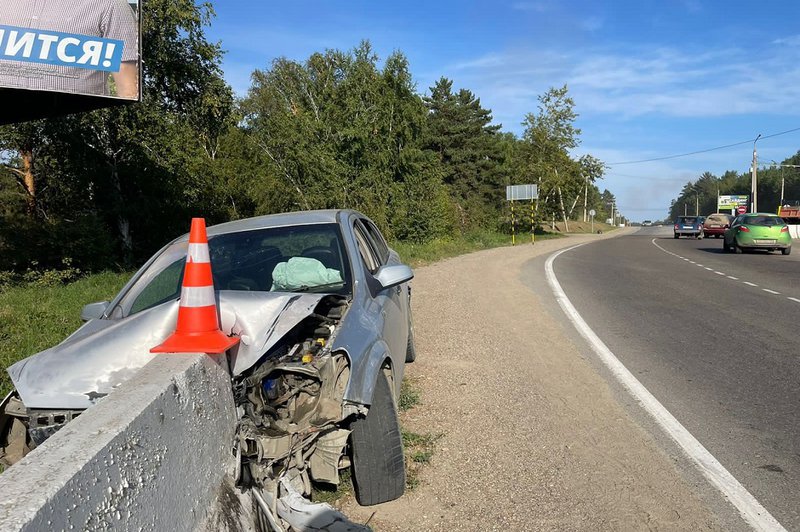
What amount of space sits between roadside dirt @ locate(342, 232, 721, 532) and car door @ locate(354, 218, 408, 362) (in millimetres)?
730

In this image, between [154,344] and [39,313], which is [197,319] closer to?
[154,344]

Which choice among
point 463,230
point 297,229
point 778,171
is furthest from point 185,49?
point 778,171

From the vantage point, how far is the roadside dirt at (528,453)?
3.32 metres

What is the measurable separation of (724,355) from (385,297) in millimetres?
4564

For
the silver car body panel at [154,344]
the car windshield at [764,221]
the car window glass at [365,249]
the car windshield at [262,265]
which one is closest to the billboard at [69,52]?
the car windshield at [262,265]

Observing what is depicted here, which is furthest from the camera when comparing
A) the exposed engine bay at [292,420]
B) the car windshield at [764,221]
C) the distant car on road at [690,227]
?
the distant car on road at [690,227]

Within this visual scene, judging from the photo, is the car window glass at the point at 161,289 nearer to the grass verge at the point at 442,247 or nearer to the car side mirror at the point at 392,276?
the car side mirror at the point at 392,276

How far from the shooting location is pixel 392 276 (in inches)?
167

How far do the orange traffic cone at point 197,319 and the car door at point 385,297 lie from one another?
1.13 metres

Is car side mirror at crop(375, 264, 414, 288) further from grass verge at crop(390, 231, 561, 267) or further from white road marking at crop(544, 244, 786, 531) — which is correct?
grass verge at crop(390, 231, 561, 267)

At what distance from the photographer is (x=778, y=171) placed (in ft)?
400

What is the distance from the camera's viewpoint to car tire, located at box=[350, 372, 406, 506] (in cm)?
324

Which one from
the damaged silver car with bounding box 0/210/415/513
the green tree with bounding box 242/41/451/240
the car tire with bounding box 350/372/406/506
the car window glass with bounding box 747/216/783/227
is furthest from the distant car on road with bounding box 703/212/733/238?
the car tire with bounding box 350/372/406/506

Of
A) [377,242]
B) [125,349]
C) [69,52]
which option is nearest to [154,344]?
[125,349]
